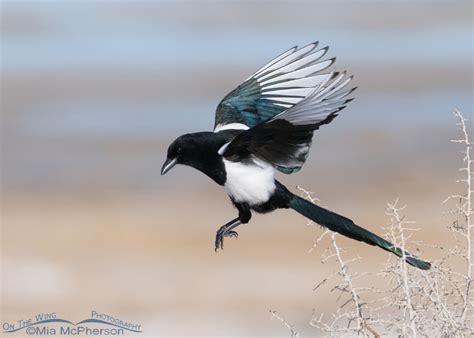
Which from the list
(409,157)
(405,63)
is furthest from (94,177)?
(405,63)

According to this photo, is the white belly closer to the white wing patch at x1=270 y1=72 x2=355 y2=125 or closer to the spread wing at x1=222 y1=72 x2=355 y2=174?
the spread wing at x1=222 y1=72 x2=355 y2=174

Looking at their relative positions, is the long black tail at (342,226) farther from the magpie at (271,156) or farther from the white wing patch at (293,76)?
the white wing patch at (293,76)

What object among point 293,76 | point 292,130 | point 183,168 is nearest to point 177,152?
point 292,130

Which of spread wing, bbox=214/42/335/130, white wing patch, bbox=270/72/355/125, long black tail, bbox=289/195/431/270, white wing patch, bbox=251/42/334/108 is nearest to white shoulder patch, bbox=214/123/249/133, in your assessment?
spread wing, bbox=214/42/335/130

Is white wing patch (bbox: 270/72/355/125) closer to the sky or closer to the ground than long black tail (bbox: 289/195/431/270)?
closer to the sky

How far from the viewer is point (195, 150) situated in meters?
4.07

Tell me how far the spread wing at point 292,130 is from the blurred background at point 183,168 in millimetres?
2120

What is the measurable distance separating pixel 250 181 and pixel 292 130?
0.26 meters

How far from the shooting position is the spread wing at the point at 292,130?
377 centimetres

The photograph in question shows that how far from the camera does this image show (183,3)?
14320 millimetres

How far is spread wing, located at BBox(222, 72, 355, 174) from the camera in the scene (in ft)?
12.4

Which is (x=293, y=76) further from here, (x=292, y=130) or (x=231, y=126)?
(x=292, y=130)

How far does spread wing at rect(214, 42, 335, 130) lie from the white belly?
0.48 m

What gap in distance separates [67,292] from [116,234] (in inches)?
34.1
